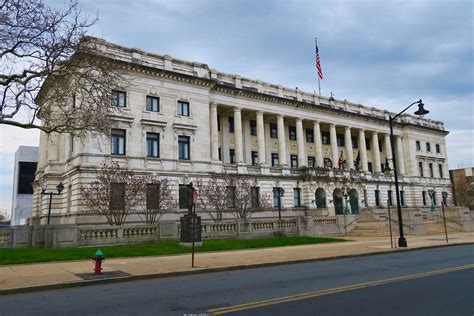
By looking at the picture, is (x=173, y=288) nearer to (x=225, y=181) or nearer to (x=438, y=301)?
(x=438, y=301)

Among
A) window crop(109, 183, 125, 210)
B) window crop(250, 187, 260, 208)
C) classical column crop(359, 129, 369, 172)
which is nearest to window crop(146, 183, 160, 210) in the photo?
window crop(109, 183, 125, 210)

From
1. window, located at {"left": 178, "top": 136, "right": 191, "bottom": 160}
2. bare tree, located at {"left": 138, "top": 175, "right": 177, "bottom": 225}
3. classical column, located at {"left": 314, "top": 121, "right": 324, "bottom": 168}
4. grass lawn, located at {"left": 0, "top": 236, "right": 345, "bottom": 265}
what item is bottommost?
grass lawn, located at {"left": 0, "top": 236, "right": 345, "bottom": 265}

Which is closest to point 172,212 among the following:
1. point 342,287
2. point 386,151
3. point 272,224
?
point 272,224

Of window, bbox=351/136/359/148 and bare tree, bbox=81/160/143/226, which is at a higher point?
window, bbox=351/136/359/148

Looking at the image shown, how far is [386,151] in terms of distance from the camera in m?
65.8

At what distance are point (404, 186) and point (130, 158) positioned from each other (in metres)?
46.8

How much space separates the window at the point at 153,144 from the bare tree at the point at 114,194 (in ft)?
22.5

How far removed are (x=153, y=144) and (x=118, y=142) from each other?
350cm

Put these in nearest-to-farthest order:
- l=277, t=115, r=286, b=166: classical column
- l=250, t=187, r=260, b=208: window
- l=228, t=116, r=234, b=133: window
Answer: l=250, t=187, r=260, b=208: window → l=228, t=116, r=234, b=133: window → l=277, t=115, r=286, b=166: classical column

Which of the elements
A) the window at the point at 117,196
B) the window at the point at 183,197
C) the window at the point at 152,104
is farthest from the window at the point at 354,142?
the window at the point at 117,196

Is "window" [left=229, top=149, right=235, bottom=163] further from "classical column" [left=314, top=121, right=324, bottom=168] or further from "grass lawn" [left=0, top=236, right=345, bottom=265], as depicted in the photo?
"grass lawn" [left=0, top=236, right=345, bottom=265]

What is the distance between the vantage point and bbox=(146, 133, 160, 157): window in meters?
37.9

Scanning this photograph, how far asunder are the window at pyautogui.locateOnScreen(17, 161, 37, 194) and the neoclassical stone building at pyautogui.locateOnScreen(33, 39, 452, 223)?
29.8 meters

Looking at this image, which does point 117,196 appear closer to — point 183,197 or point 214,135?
point 183,197
